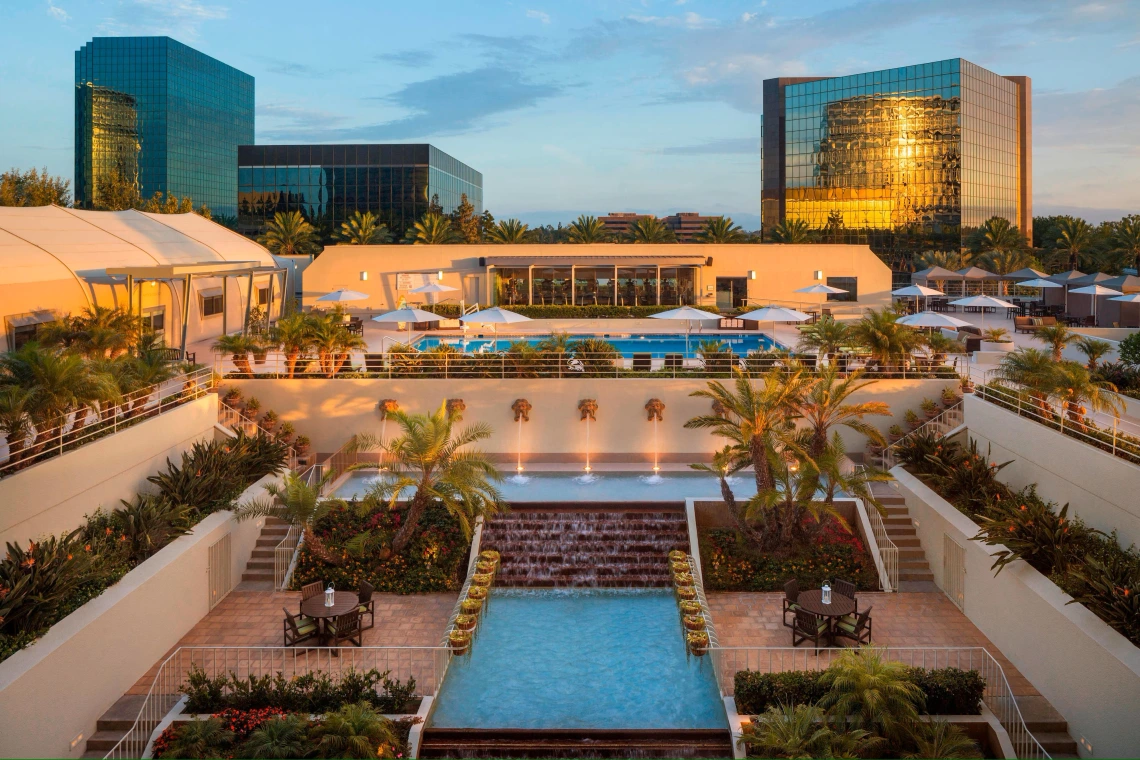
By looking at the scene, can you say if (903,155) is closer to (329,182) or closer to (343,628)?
(329,182)

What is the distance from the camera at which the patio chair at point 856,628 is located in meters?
13.1

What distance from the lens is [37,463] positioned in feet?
41.6

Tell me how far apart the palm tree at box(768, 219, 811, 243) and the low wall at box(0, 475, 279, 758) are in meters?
36.6

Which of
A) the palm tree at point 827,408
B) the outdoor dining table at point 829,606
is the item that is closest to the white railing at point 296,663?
the outdoor dining table at point 829,606

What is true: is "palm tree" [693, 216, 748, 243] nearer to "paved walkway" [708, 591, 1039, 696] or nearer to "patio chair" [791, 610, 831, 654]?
"paved walkway" [708, 591, 1039, 696]

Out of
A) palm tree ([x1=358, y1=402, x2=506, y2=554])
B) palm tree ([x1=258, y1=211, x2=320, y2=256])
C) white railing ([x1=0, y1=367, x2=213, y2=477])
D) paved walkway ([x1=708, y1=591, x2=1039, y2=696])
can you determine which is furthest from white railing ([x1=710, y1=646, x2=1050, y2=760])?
palm tree ([x1=258, y1=211, x2=320, y2=256])

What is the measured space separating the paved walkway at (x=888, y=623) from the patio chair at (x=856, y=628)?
0.72 feet

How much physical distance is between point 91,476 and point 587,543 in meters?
8.41

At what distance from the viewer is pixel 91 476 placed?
45.5 ft

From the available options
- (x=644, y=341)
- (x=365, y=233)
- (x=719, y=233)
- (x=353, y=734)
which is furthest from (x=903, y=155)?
(x=353, y=734)

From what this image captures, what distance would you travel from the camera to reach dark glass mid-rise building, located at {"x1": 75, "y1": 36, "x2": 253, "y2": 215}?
4956 inches

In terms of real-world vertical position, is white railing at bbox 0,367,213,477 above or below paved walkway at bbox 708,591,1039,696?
above

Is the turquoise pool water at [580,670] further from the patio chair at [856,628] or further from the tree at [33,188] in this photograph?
the tree at [33,188]

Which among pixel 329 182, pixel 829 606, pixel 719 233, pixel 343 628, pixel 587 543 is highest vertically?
pixel 329 182
